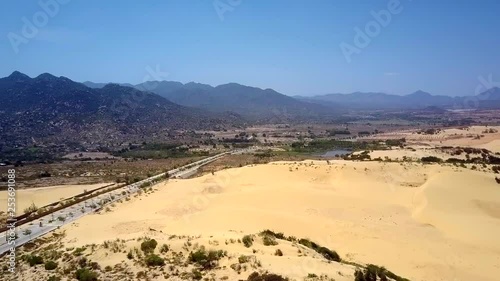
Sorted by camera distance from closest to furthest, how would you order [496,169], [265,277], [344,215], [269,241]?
[265,277]
[269,241]
[344,215]
[496,169]

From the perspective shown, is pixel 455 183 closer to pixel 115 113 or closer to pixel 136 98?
pixel 115 113

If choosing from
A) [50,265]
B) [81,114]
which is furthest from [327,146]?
[50,265]

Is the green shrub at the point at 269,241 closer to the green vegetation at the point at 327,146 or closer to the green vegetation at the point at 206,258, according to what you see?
the green vegetation at the point at 206,258

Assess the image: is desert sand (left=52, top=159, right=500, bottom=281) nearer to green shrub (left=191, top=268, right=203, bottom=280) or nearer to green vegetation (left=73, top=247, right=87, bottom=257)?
green vegetation (left=73, top=247, right=87, bottom=257)

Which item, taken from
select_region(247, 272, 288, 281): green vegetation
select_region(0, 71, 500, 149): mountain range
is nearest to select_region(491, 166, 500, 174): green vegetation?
select_region(247, 272, 288, 281): green vegetation

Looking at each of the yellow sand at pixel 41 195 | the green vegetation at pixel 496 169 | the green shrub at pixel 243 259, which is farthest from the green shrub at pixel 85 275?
the green vegetation at pixel 496 169

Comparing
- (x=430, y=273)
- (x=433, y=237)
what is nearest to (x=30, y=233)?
(x=430, y=273)

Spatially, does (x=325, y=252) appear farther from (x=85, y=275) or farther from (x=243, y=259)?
(x=85, y=275)
